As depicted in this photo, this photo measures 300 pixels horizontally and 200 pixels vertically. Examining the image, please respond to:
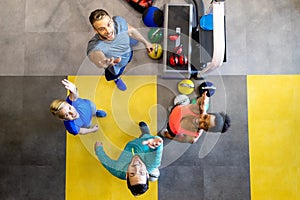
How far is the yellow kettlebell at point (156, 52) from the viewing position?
3059 mm

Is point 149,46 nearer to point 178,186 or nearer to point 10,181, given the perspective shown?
point 178,186

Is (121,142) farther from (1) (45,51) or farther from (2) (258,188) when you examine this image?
(2) (258,188)

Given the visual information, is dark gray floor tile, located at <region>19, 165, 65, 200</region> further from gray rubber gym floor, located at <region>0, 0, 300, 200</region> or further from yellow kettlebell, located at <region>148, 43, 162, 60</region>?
yellow kettlebell, located at <region>148, 43, 162, 60</region>

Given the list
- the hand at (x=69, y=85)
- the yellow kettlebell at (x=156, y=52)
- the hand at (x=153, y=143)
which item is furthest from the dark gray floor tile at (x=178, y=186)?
the hand at (x=69, y=85)

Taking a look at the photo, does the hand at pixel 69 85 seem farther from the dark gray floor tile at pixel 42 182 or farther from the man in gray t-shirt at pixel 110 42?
the dark gray floor tile at pixel 42 182

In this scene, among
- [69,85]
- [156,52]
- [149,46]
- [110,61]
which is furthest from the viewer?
[156,52]

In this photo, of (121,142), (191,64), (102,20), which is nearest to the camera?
(102,20)

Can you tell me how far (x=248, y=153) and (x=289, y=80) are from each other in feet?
2.69

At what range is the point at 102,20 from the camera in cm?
227

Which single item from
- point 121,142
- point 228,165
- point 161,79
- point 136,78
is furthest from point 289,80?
point 121,142

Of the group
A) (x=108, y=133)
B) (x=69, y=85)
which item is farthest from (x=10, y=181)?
(x=69, y=85)

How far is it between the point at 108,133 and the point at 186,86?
0.87 metres

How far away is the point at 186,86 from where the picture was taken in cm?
309

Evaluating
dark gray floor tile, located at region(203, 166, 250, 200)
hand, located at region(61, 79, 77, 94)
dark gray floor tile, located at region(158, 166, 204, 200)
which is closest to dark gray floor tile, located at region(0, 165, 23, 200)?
hand, located at region(61, 79, 77, 94)
